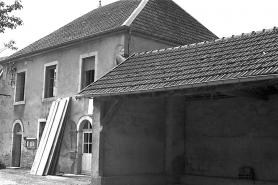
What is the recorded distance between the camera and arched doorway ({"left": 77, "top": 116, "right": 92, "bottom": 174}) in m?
15.8

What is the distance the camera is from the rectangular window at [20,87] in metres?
20.4

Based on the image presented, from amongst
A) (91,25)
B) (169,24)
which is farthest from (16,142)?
(169,24)

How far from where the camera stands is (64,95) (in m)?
17.1

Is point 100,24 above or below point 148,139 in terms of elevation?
above

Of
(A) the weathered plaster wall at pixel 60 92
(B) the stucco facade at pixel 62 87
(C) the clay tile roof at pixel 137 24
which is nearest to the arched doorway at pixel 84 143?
(B) the stucco facade at pixel 62 87

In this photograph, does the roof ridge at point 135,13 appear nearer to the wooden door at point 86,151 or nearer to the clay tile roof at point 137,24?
the clay tile roof at point 137,24

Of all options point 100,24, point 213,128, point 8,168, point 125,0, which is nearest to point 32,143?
point 8,168

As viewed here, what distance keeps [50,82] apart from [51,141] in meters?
3.41

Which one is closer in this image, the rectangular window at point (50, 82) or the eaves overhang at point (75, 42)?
the eaves overhang at point (75, 42)

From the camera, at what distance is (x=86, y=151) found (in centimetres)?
1600

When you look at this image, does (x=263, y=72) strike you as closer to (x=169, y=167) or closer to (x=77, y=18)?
(x=169, y=167)

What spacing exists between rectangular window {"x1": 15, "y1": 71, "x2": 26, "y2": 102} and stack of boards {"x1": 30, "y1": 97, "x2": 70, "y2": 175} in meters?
3.92

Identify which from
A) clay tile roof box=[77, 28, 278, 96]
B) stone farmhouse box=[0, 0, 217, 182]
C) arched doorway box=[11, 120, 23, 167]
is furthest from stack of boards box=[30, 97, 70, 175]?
clay tile roof box=[77, 28, 278, 96]

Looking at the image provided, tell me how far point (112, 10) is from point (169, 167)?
8972 mm
